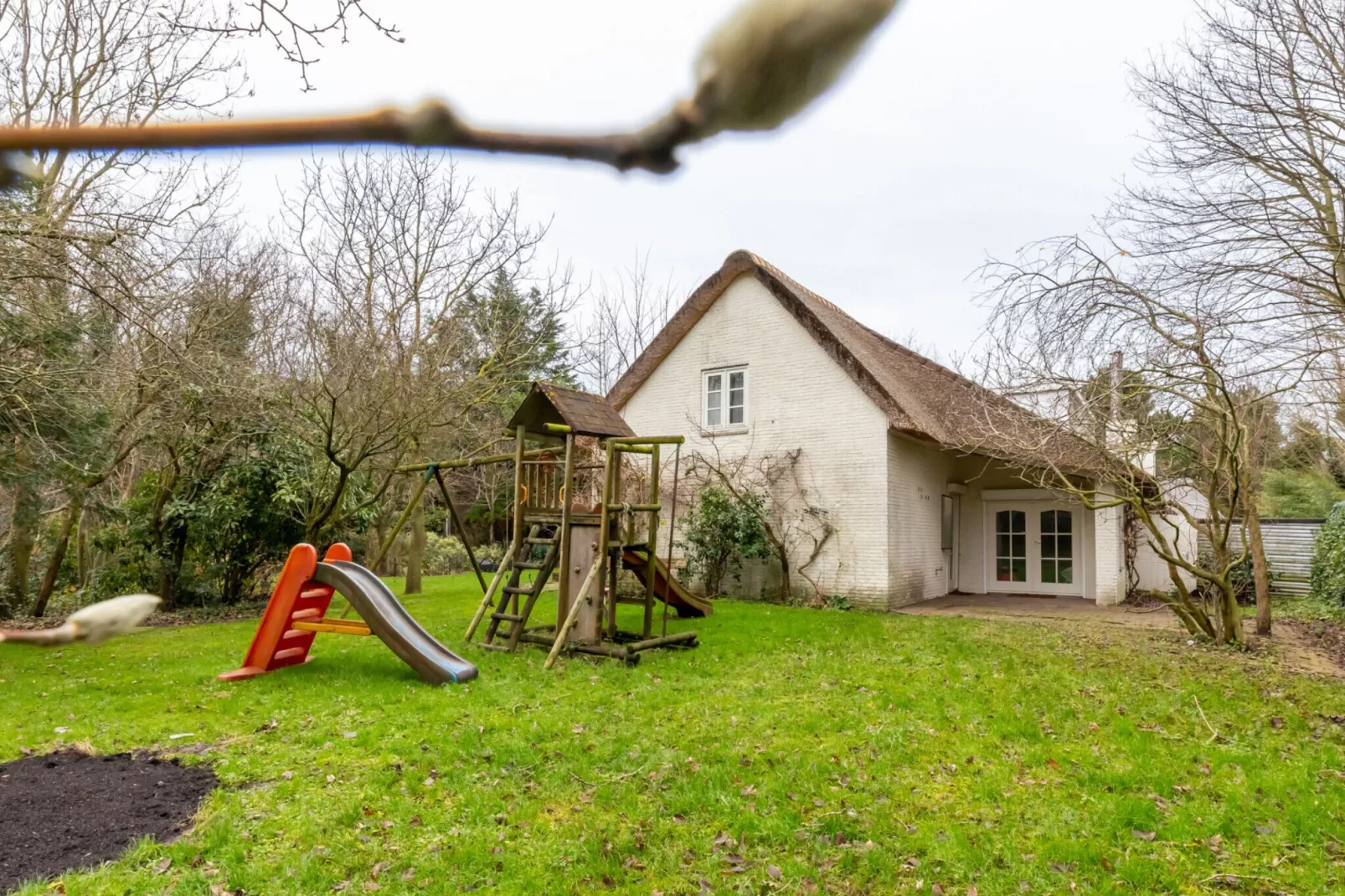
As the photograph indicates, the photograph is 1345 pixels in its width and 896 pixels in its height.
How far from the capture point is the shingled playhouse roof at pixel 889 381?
1177 centimetres

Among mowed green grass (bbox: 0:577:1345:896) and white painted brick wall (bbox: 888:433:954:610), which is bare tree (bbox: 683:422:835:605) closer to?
white painted brick wall (bbox: 888:433:954:610)

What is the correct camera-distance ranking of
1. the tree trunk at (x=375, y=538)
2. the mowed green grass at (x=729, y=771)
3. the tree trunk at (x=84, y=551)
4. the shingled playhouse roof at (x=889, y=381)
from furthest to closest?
the tree trunk at (x=375, y=538) → the tree trunk at (x=84, y=551) → the shingled playhouse roof at (x=889, y=381) → the mowed green grass at (x=729, y=771)

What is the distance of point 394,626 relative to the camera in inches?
307

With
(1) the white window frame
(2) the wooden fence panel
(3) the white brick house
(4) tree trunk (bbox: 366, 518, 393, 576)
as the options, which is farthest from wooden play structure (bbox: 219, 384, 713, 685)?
(2) the wooden fence panel

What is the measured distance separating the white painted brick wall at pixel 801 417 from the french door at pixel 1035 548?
1.87 m

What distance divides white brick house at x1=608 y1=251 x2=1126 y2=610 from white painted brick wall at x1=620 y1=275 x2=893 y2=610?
0.07 ft

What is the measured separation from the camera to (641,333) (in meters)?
25.5

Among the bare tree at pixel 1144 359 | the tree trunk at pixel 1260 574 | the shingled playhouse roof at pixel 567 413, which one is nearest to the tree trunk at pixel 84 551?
the shingled playhouse roof at pixel 567 413

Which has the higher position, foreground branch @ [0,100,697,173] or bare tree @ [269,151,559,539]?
bare tree @ [269,151,559,539]

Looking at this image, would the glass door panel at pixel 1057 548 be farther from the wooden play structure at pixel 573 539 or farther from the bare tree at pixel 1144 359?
the wooden play structure at pixel 573 539

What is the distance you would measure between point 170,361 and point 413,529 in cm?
704


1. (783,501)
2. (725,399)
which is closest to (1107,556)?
(783,501)

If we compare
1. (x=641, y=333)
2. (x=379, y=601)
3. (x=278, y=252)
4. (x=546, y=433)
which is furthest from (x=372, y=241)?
(x=641, y=333)

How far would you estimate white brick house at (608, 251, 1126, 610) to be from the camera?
13.3m
